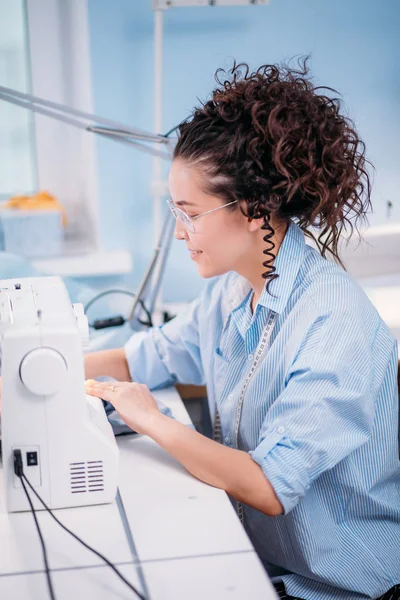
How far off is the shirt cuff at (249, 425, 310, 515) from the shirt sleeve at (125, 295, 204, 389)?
0.48m

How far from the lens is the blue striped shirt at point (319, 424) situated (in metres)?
1.07

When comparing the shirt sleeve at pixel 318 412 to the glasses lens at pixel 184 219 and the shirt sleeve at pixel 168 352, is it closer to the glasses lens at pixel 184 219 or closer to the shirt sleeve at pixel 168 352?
the glasses lens at pixel 184 219

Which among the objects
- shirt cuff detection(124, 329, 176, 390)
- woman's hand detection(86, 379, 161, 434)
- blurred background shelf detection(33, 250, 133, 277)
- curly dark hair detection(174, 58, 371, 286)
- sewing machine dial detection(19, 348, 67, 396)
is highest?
curly dark hair detection(174, 58, 371, 286)

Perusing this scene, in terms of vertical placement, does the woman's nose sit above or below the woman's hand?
above

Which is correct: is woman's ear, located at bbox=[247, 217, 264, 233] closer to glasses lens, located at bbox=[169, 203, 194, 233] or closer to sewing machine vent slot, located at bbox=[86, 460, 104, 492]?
glasses lens, located at bbox=[169, 203, 194, 233]

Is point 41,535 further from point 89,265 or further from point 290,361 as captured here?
point 89,265

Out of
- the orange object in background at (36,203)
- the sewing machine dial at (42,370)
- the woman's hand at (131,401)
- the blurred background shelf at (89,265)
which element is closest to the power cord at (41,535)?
the sewing machine dial at (42,370)

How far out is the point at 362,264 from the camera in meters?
2.06

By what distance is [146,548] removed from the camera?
3.10 feet

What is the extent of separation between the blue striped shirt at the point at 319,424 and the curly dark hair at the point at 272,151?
0.09 meters

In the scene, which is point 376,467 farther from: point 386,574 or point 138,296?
point 138,296

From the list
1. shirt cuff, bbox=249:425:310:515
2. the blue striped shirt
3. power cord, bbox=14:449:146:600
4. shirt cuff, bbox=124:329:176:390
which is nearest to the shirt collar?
the blue striped shirt

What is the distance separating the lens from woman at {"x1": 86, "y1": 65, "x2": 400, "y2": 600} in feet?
3.54

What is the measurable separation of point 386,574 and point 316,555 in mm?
118
